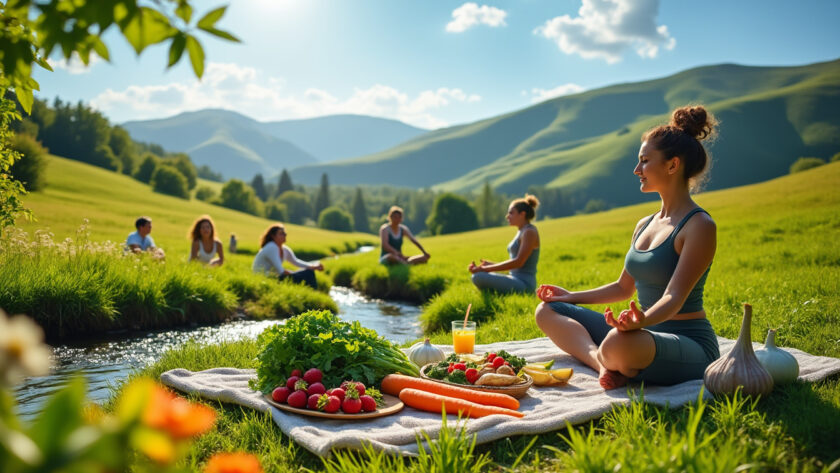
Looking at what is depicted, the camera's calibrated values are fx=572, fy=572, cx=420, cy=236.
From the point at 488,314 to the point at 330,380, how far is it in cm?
548

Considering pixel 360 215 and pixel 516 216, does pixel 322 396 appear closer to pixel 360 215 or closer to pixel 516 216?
pixel 516 216

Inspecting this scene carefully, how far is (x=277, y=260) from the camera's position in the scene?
13.6m

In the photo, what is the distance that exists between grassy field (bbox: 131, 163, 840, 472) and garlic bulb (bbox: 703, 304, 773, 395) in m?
0.14

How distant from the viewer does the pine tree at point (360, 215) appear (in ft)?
424

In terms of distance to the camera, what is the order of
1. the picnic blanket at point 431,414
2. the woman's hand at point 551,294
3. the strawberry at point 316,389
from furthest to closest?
the woman's hand at point 551,294 → the strawberry at point 316,389 → the picnic blanket at point 431,414

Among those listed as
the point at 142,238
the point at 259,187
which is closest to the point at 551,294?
the point at 142,238

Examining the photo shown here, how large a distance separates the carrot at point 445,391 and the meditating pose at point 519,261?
482 cm

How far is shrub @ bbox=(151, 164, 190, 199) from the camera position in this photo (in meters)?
72.7

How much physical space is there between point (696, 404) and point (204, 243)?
41.2 feet

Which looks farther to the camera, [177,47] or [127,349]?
[127,349]

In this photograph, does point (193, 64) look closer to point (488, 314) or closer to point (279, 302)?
point (488, 314)

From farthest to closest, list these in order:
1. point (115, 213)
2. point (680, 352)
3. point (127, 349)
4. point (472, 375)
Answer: point (115, 213)
point (127, 349)
point (472, 375)
point (680, 352)

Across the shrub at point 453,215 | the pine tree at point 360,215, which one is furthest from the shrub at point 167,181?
the pine tree at point 360,215

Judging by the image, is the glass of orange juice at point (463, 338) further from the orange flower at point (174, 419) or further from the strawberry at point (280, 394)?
the orange flower at point (174, 419)
